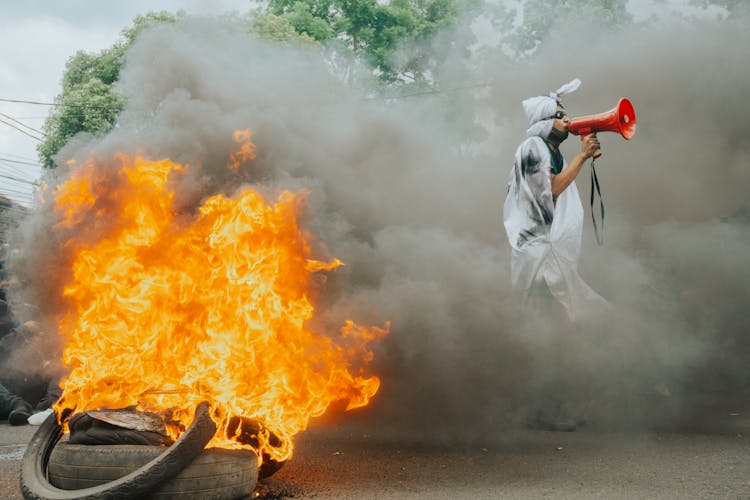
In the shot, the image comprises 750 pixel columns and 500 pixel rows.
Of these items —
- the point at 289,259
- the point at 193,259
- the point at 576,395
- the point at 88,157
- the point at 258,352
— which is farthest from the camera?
the point at 576,395

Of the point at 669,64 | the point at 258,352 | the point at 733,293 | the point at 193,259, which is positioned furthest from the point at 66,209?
the point at 733,293

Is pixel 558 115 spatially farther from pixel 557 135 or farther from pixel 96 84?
pixel 96 84

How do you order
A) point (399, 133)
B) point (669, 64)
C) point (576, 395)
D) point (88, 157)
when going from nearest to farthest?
point (88, 157) → point (576, 395) → point (669, 64) → point (399, 133)

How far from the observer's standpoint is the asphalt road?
452 cm

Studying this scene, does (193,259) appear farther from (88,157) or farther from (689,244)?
(689,244)

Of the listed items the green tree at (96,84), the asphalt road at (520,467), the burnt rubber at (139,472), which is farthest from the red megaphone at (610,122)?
the green tree at (96,84)

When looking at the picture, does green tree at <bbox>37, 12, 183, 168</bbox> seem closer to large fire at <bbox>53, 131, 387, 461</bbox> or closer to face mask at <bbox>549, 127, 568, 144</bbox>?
large fire at <bbox>53, 131, 387, 461</bbox>

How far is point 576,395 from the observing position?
696 cm

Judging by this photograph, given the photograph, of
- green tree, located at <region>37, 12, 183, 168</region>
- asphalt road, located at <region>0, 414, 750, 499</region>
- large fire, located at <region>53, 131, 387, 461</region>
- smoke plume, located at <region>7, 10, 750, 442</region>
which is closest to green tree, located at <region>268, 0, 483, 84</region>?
green tree, located at <region>37, 12, 183, 168</region>

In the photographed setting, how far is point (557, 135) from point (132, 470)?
566 centimetres

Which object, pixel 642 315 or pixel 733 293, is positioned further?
pixel 733 293

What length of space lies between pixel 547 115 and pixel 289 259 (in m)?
3.56

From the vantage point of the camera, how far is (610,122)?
6750 mm

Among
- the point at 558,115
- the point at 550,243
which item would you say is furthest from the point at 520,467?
the point at 558,115
